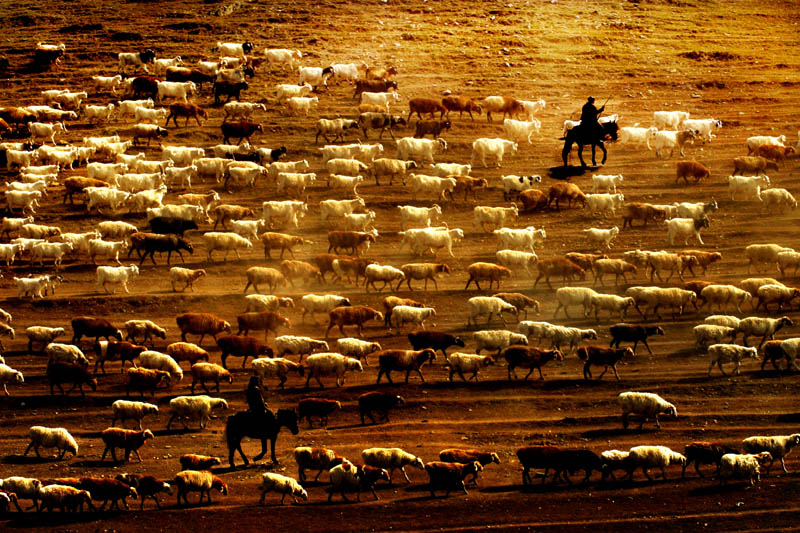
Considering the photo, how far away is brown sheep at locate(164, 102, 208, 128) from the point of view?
39.8 metres

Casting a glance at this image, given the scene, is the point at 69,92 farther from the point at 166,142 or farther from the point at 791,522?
the point at 791,522

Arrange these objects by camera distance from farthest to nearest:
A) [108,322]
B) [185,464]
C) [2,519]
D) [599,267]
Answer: [599,267], [108,322], [185,464], [2,519]

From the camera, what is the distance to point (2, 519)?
697 inches

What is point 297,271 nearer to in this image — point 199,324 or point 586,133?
point 199,324

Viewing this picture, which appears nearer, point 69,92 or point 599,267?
point 599,267

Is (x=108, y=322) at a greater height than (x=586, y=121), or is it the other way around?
(x=586, y=121)

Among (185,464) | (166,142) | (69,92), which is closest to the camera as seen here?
(185,464)

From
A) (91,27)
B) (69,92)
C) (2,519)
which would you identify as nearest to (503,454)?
(2,519)

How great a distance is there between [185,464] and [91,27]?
37.1 m

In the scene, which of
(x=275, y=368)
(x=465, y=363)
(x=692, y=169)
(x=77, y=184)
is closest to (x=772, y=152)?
(x=692, y=169)

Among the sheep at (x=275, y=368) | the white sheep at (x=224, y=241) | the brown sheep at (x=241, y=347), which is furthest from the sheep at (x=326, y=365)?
the white sheep at (x=224, y=241)

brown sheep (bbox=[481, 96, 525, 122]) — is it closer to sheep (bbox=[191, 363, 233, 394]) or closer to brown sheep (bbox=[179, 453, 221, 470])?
sheep (bbox=[191, 363, 233, 394])

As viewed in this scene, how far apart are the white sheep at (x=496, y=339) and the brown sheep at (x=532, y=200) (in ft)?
31.4

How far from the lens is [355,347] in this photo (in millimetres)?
23828
